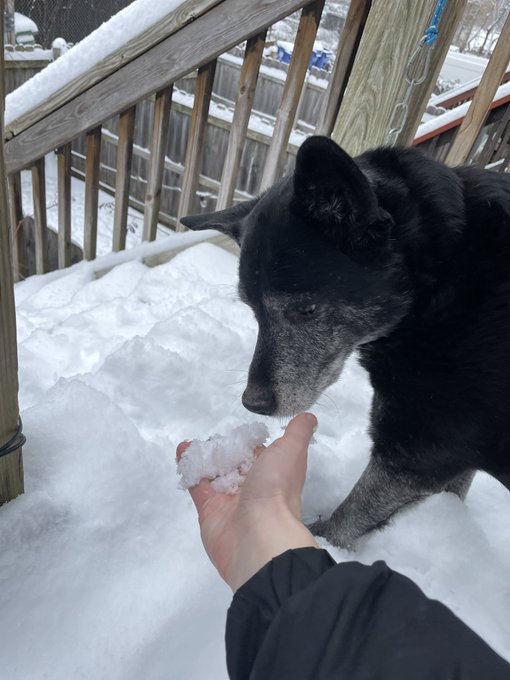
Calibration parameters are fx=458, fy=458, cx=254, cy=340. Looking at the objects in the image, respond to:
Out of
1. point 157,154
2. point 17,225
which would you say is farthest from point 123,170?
point 17,225

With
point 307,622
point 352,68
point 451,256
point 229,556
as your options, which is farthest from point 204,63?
point 307,622

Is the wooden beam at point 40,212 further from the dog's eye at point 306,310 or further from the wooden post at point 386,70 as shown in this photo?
the dog's eye at point 306,310

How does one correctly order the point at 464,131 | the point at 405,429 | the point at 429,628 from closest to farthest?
the point at 429,628 → the point at 405,429 → the point at 464,131

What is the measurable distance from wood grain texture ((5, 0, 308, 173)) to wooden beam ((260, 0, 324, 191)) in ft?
0.52

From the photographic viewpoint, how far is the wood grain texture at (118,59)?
2311 millimetres

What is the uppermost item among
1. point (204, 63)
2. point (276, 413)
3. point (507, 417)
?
point (204, 63)

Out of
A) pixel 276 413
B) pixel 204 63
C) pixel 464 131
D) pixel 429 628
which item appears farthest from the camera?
pixel 464 131

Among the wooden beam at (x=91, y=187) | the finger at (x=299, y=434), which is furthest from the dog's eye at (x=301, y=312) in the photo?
the wooden beam at (x=91, y=187)

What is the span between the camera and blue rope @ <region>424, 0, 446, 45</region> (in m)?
2.17

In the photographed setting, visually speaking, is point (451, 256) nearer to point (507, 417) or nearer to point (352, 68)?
point (507, 417)

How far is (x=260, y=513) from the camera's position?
1.23 metres

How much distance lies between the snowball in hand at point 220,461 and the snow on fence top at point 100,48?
2.12 metres

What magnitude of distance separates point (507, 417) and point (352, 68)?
2114 millimetres

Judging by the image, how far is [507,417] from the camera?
147cm
